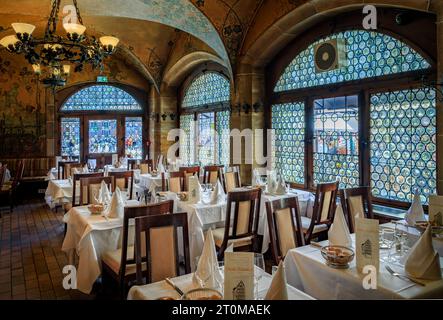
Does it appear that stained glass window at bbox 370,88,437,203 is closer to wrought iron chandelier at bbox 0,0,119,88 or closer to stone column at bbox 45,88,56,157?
→ wrought iron chandelier at bbox 0,0,119,88

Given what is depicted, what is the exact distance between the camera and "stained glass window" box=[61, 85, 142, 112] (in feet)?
34.1

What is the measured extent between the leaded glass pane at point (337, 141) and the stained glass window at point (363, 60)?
14.0 inches

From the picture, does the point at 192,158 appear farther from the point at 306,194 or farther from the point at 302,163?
the point at 306,194

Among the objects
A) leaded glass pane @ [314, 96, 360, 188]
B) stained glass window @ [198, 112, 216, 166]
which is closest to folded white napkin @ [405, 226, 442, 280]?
leaded glass pane @ [314, 96, 360, 188]

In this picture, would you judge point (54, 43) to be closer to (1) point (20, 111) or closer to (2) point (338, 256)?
(2) point (338, 256)

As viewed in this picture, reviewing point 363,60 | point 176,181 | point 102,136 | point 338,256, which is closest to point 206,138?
point 176,181

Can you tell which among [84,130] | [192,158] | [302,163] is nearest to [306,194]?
[302,163]

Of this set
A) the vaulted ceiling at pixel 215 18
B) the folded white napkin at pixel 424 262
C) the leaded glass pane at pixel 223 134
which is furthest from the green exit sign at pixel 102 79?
the folded white napkin at pixel 424 262

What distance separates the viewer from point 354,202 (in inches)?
139

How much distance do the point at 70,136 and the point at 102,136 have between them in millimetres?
907

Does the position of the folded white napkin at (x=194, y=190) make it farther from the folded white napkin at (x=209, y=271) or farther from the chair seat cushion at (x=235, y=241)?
the folded white napkin at (x=209, y=271)

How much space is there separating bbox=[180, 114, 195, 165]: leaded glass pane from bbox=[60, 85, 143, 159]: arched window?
1.60 metres

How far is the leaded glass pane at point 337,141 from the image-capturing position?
5184 mm
